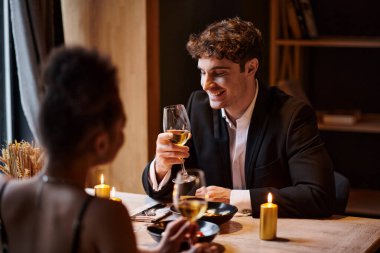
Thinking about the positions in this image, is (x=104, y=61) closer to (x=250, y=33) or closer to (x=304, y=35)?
(x=250, y=33)

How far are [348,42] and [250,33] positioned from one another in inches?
60.5

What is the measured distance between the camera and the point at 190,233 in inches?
67.1

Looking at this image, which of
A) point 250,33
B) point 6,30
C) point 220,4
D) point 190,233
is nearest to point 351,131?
point 220,4

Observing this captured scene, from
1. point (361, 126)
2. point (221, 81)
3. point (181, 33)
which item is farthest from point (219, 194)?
point (361, 126)

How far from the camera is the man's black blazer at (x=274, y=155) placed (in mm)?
2500

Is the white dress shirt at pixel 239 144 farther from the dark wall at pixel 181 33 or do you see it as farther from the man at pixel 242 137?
the dark wall at pixel 181 33

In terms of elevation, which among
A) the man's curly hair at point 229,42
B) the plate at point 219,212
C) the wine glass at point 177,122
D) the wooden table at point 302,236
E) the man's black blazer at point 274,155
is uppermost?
the man's curly hair at point 229,42

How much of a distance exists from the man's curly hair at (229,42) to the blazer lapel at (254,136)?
183 millimetres

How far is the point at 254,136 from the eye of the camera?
9.18 feet

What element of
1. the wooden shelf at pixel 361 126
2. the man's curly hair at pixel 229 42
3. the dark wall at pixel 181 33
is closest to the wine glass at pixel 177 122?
the man's curly hair at pixel 229 42

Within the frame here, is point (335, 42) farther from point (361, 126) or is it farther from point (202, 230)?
point (202, 230)

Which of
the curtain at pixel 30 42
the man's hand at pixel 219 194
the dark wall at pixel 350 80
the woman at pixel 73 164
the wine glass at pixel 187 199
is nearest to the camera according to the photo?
the woman at pixel 73 164

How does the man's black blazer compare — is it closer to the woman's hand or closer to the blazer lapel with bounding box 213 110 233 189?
the blazer lapel with bounding box 213 110 233 189

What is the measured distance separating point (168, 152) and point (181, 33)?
153 cm
